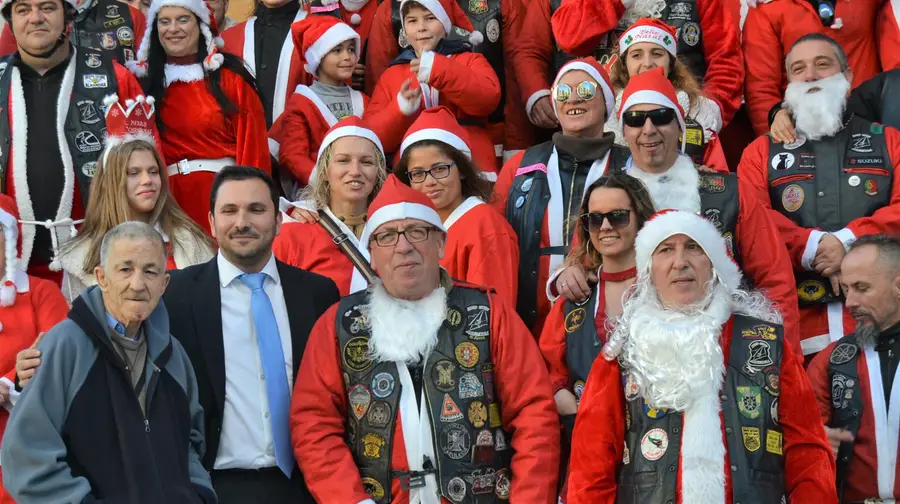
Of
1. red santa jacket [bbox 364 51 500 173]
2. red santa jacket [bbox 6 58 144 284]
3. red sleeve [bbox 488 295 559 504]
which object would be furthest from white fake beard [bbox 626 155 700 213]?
red santa jacket [bbox 6 58 144 284]

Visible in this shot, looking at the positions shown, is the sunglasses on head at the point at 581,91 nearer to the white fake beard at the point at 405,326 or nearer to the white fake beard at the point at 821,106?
the white fake beard at the point at 821,106

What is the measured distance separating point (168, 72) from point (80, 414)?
3.84 metres

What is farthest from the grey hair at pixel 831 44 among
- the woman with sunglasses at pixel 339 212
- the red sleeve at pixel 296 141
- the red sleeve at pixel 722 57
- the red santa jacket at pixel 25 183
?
the red santa jacket at pixel 25 183

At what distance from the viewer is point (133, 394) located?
5.50 meters

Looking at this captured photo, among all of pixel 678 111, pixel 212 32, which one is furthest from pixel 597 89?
pixel 212 32

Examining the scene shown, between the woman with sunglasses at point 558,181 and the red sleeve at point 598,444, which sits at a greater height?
the woman with sunglasses at point 558,181

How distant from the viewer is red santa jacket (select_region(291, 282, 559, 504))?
5863 millimetres

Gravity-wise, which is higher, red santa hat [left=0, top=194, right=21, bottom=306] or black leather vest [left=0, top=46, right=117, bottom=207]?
black leather vest [left=0, top=46, right=117, bottom=207]

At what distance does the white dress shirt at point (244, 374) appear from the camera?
20.0ft

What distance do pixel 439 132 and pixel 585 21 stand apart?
195 cm

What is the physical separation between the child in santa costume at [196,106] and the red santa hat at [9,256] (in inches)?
67.1

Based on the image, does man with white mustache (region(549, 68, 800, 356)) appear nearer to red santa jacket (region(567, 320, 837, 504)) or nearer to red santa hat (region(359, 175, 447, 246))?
red santa hat (region(359, 175, 447, 246))

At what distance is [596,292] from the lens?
6637 millimetres

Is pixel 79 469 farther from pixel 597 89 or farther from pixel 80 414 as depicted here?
pixel 597 89
